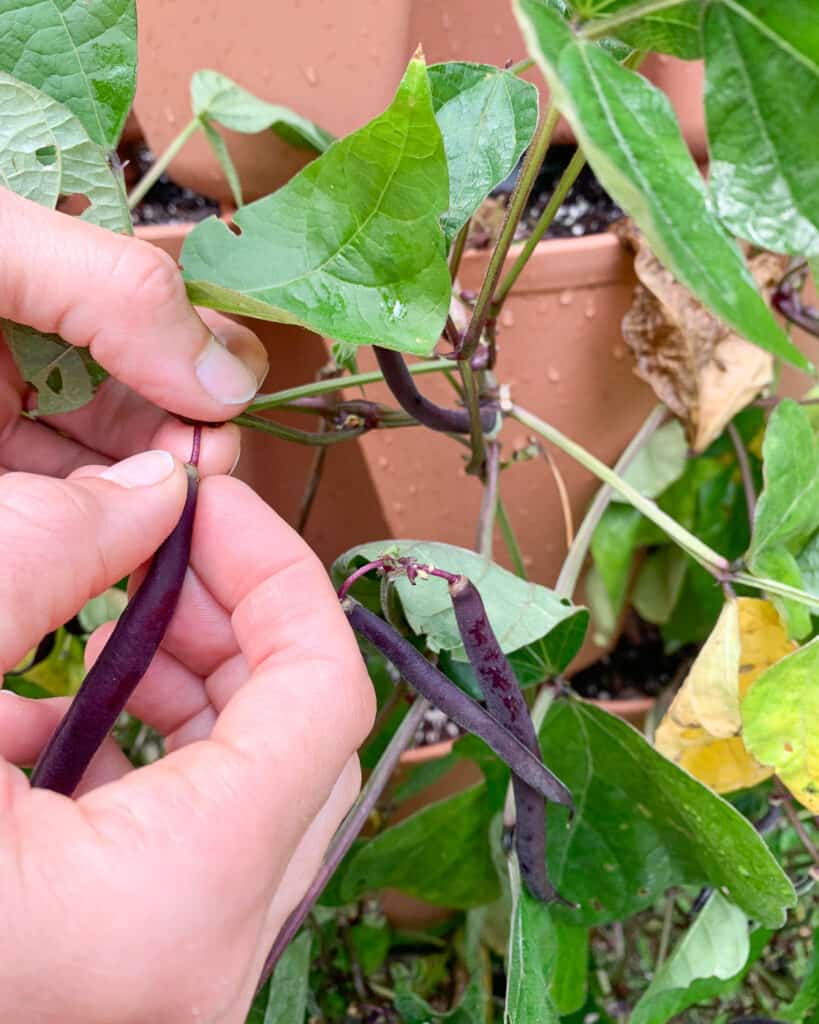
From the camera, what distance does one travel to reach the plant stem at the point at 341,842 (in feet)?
1.16

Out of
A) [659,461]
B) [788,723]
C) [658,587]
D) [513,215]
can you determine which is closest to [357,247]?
[513,215]

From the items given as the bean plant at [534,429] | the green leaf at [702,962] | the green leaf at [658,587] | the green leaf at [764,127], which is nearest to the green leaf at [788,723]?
the bean plant at [534,429]

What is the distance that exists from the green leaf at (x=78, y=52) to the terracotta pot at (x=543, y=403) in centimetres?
25

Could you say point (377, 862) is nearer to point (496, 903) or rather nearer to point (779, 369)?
point (496, 903)

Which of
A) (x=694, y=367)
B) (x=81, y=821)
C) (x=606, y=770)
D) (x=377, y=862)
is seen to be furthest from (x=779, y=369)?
(x=81, y=821)

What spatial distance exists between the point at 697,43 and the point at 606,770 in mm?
356

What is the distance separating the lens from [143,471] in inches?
12.3

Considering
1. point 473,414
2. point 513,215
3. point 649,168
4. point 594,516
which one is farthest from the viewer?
point 594,516

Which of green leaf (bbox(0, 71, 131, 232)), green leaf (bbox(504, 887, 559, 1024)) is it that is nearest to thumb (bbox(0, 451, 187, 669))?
green leaf (bbox(0, 71, 131, 232))

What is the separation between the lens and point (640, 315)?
550 mm

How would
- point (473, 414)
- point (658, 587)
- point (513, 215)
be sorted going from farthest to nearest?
point (658, 587) → point (473, 414) → point (513, 215)

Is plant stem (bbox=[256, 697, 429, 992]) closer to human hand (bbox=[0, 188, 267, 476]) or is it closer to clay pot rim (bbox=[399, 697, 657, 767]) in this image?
human hand (bbox=[0, 188, 267, 476])

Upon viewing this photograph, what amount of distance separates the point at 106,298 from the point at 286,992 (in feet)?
1.23

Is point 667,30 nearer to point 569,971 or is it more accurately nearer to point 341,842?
point 341,842
